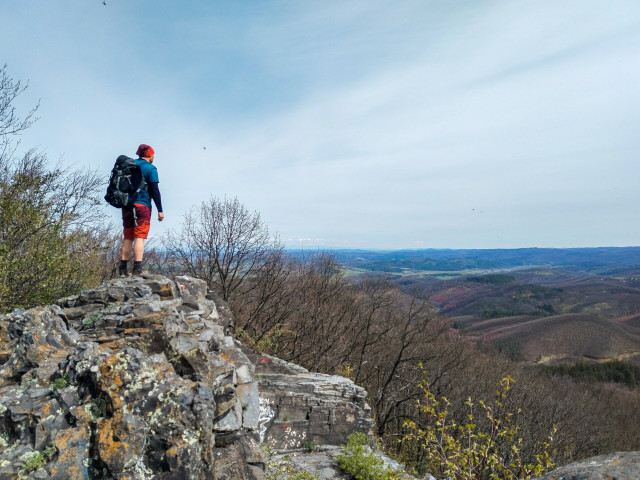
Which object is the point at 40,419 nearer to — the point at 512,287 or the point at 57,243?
the point at 57,243

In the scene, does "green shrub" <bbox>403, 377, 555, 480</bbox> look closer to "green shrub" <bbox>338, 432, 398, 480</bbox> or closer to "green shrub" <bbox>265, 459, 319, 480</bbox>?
"green shrub" <bbox>338, 432, 398, 480</bbox>

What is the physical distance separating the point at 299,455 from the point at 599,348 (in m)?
123

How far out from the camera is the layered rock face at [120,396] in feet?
12.4

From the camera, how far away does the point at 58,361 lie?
4758 millimetres

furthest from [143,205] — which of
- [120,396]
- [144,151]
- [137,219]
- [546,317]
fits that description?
[546,317]

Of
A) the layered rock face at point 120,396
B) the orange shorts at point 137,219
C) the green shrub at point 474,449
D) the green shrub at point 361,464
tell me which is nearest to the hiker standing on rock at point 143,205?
the orange shorts at point 137,219

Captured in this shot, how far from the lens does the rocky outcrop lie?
10.4 ft

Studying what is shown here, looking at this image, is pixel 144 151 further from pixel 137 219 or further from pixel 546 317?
pixel 546 317

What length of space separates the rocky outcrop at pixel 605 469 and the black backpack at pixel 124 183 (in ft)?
27.1

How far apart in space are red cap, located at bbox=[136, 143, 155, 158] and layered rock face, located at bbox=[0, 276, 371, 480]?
2.97 m

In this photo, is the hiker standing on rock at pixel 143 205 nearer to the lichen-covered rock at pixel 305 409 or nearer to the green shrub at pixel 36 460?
the green shrub at pixel 36 460

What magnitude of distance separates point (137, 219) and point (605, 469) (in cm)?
849

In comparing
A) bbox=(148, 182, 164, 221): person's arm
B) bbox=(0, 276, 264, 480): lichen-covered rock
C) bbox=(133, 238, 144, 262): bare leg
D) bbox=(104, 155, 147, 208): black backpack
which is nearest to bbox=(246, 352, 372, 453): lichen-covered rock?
bbox=(0, 276, 264, 480): lichen-covered rock

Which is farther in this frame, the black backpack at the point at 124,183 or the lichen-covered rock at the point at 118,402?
the black backpack at the point at 124,183
